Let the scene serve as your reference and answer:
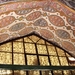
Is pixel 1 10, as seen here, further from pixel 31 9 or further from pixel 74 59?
pixel 74 59

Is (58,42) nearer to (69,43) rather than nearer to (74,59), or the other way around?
(69,43)

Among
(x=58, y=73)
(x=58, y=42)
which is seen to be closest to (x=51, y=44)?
(x=58, y=42)

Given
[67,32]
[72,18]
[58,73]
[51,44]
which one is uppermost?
[72,18]

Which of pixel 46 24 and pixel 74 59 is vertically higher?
pixel 46 24

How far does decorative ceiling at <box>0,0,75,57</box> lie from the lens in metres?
3.91

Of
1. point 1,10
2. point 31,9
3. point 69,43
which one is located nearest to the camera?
point 1,10

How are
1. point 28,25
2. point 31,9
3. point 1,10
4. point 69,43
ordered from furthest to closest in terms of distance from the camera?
point 69,43
point 28,25
point 31,9
point 1,10

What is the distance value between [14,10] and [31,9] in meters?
0.42

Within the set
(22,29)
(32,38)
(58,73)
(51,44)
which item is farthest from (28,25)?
(58,73)

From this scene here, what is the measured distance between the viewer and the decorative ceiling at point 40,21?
12.8 ft

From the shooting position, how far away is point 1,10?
145 inches

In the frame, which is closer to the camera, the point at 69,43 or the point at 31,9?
the point at 31,9

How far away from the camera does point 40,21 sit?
4.61 meters

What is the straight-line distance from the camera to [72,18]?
13.9 feet
